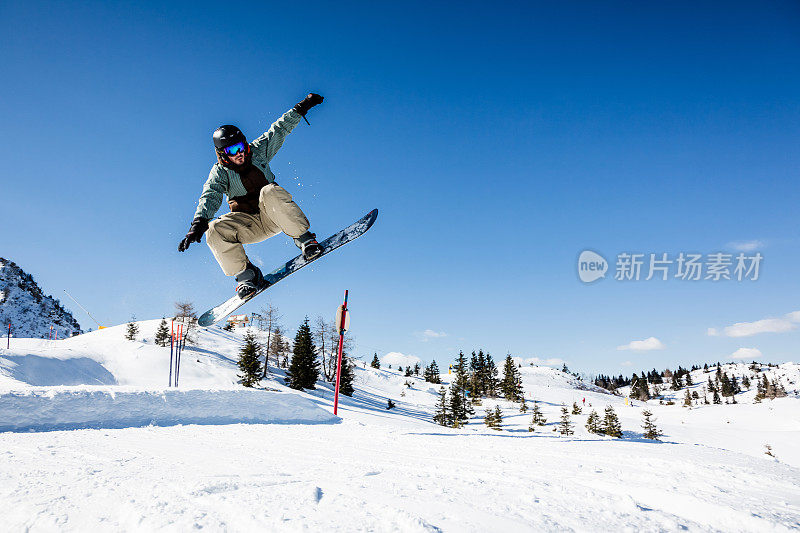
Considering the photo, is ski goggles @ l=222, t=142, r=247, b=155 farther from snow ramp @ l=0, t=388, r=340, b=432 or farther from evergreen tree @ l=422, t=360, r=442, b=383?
evergreen tree @ l=422, t=360, r=442, b=383

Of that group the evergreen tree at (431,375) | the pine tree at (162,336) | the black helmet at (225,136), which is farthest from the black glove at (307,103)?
the evergreen tree at (431,375)

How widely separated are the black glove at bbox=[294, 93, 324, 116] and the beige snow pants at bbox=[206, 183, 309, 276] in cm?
97

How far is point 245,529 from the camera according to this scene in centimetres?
161

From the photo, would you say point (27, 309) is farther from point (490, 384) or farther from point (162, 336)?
point (490, 384)

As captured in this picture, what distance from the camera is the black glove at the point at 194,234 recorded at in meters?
4.19

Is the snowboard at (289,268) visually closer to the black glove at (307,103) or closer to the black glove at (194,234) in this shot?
the black glove at (194,234)

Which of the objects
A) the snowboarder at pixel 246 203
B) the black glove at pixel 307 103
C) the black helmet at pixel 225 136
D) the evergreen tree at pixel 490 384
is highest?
the black glove at pixel 307 103

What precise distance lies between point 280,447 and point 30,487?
190 cm

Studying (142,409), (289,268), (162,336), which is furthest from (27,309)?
(289,268)

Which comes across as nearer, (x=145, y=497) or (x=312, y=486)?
(x=145, y=497)

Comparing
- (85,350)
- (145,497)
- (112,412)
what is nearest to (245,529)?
(145,497)

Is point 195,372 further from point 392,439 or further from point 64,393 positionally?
point 392,439

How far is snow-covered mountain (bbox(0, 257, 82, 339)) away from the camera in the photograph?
76062 millimetres

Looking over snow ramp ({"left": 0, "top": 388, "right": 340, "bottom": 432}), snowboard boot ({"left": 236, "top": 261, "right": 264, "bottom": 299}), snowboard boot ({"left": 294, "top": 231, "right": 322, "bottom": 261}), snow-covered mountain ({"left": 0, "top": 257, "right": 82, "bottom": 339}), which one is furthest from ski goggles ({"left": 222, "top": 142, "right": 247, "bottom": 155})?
snow-covered mountain ({"left": 0, "top": 257, "right": 82, "bottom": 339})
